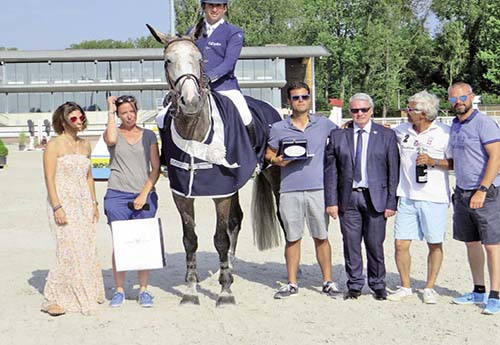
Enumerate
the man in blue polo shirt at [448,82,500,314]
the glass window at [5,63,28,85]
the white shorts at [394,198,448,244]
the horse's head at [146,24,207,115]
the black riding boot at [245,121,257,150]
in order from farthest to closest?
the glass window at [5,63,28,85], the black riding boot at [245,121,257,150], the white shorts at [394,198,448,244], the man in blue polo shirt at [448,82,500,314], the horse's head at [146,24,207,115]

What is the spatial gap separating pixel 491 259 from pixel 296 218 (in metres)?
1.88

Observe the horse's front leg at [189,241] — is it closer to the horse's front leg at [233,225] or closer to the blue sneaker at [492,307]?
the horse's front leg at [233,225]

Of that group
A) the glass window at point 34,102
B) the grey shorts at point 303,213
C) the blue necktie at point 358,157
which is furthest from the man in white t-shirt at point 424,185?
the glass window at point 34,102

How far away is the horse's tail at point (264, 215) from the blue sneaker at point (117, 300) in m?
2.31

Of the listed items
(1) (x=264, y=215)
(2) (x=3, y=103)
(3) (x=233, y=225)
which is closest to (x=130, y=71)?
(2) (x=3, y=103)

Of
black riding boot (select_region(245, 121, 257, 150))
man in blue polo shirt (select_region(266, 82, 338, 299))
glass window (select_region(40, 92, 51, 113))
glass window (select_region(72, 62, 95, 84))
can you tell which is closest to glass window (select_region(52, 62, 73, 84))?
glass window (select_region(72, 62, 95, 84))

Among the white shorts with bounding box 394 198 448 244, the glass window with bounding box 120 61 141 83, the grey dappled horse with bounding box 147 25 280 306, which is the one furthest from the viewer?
the glass window with bounding box 120 61 141 83

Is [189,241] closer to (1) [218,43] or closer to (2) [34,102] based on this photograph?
(1) [218,43]

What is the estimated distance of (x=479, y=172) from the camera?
231 inches

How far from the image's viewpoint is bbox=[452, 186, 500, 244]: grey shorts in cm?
586

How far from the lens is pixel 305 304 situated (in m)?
6.40

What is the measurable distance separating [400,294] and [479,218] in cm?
112

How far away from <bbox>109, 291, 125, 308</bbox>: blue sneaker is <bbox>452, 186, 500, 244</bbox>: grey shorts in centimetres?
329

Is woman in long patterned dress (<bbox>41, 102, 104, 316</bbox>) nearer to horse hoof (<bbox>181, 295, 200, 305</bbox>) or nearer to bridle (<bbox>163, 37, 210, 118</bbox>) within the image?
horse hoof (<bbox>181, 295, 200, 305</bbox>)
